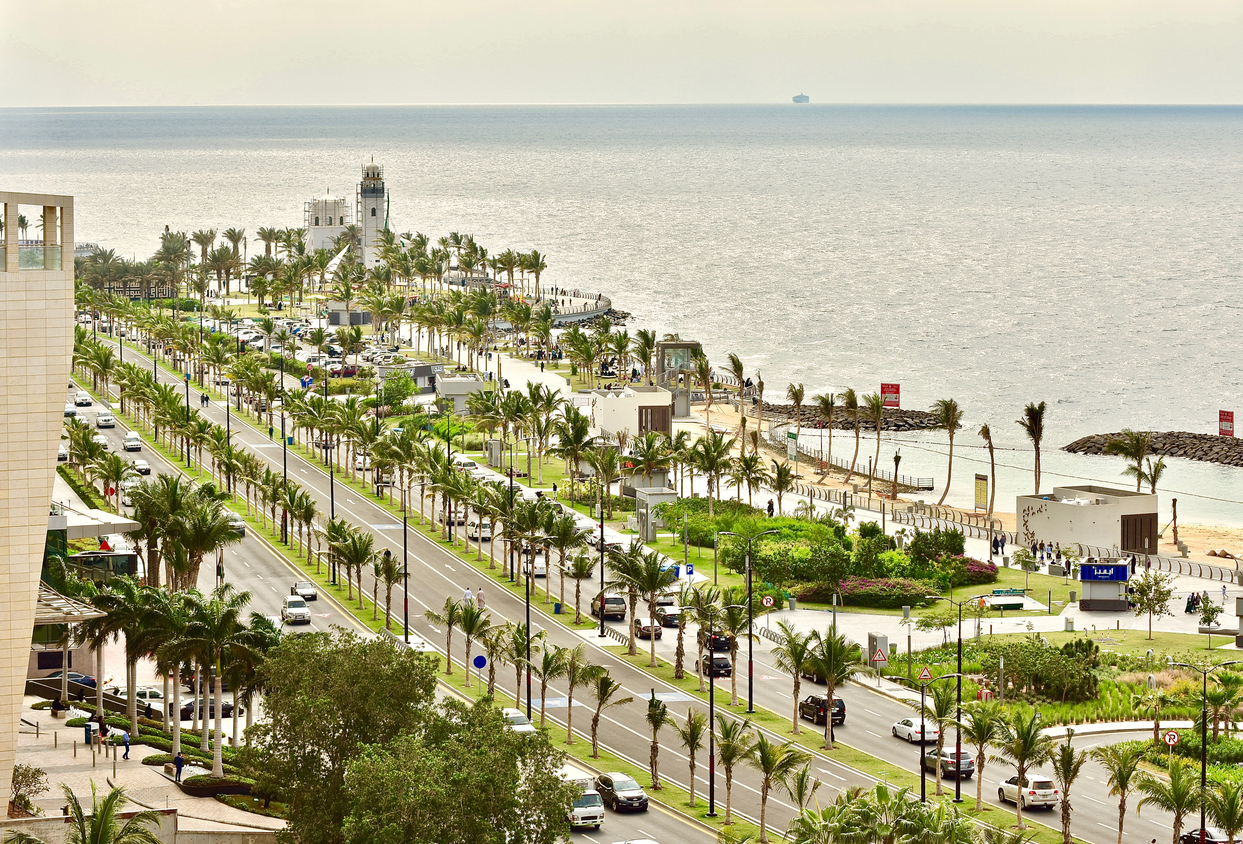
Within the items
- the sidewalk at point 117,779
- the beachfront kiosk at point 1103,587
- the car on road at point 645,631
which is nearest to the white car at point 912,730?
the car on road at point 645,631

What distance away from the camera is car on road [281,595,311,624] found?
8381cm

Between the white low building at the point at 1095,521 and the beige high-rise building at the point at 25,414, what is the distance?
70.4m

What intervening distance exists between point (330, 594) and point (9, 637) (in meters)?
44.4

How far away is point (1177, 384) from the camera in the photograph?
185500 mm

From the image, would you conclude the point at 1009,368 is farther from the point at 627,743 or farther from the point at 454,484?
the point at 627,743

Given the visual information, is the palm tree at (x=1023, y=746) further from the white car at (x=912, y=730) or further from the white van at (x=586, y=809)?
the white van at (x=586, y=809)

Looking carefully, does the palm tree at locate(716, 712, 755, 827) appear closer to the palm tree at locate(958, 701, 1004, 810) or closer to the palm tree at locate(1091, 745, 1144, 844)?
the palm tree at locate(958, 701, 1004, 810)

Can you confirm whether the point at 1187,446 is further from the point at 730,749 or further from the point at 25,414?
the point at 25,414

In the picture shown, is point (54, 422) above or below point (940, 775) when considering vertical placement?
above

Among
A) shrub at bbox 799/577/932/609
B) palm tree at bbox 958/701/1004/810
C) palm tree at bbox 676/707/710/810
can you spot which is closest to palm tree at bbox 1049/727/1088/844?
palm tree at bbox 958/701/1004/810

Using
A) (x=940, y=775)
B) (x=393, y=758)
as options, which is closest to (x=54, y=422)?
(x=393, y=758)

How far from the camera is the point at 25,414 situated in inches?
1890

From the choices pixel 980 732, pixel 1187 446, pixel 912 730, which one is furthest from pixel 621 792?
pixel 1187 446

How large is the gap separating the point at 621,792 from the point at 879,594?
33.4 m
